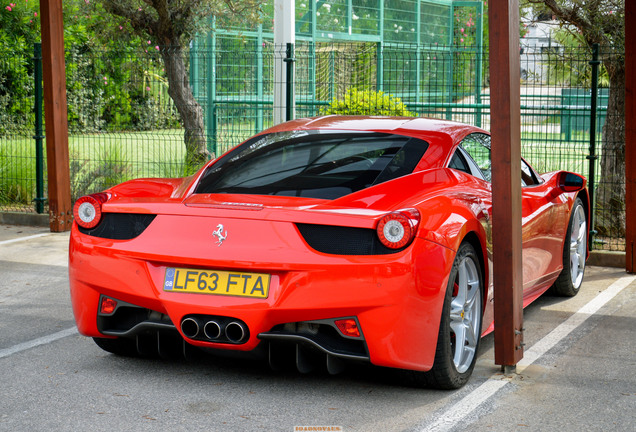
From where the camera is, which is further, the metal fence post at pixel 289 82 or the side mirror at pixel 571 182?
the metal fence post at pixel 289 82

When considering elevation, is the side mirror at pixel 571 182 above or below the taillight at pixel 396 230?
above

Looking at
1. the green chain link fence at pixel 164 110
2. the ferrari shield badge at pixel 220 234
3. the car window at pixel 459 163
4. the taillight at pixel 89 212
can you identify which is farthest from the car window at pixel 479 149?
the green chain link fence at pixel 164 110

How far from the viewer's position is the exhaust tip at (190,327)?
410 centimetres

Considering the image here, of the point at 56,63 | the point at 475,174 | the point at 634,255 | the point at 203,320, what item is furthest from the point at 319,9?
the point at 203,320

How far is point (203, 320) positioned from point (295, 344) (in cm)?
45

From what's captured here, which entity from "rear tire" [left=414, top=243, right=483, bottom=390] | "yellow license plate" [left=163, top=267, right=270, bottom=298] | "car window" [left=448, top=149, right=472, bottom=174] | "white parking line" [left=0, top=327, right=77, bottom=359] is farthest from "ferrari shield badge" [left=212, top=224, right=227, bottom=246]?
"white parking line" [left=0, top=327, right=77, bottom=359]

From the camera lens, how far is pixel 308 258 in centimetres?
394

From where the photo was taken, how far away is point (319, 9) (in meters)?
19.8

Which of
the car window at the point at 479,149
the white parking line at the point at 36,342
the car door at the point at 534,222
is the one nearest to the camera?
the white parking line at the point at 36,342

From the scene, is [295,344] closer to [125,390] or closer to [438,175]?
[125,390]

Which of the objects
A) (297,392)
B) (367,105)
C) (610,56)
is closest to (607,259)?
(610,56)

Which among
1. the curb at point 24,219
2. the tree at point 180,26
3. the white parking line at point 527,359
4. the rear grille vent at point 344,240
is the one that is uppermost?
the tree at point 180,26

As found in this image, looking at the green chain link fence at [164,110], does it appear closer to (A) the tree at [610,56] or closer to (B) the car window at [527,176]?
(A) the tree at [610,56]

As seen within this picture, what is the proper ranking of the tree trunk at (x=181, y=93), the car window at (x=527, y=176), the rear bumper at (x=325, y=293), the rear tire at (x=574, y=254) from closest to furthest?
the rear bumper at (x=325, y=293) < the car window at (x=527, y=176) < the rear tire at (x=574, y=254) < the tree trunk at (x=181, y=93)
